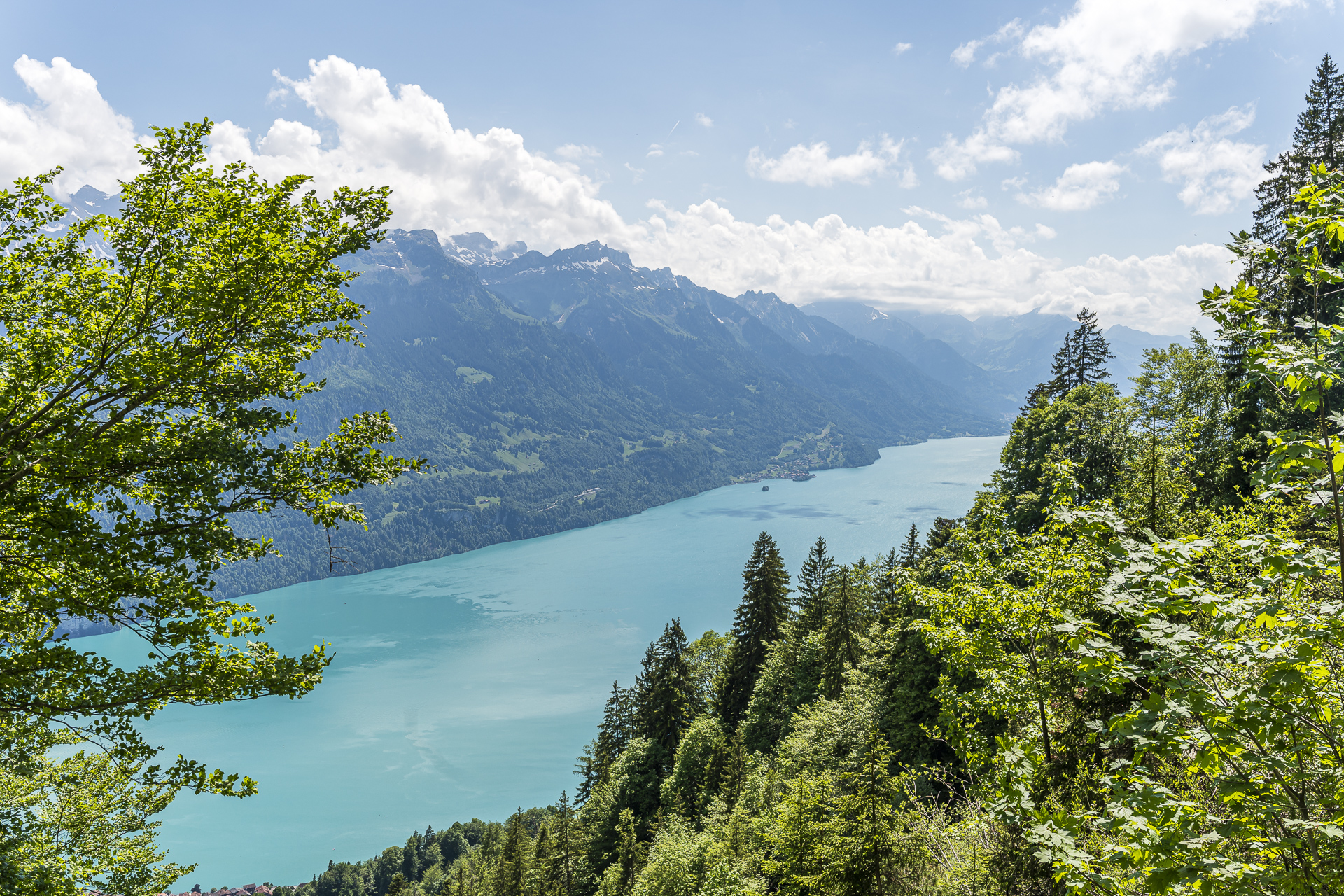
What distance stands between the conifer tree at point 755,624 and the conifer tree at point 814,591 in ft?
4.67

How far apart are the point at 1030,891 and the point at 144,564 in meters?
14.7

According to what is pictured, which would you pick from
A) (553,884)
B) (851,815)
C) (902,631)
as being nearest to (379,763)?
(553,884)

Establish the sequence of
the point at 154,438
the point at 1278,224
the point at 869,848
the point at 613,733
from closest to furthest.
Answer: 1. the point at 154,438
2. the point at 869,848
3. the point at 1278,224
4. the point at 613,733

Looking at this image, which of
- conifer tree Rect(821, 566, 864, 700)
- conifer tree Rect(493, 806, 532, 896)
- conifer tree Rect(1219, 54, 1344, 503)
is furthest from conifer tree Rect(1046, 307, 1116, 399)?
conifer tree Rect(493, 806, 532, 896)

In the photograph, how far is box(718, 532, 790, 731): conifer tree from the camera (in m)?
41.8

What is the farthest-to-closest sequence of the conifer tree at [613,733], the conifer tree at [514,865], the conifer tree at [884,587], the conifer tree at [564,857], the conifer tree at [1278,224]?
the conifer tree at [613,733]
the conifer tree at [514,865]
the conifer tree at [564,857]
the conifer tree at [884,587]
the conifer tree at [1278,224]

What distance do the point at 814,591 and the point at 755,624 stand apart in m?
4.59

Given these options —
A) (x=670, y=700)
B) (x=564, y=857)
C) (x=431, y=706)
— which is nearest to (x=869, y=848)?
(x=670, y=700)

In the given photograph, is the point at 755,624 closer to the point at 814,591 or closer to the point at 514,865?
the point at 814,591

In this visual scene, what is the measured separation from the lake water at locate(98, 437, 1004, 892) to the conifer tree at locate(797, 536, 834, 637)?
36.5m

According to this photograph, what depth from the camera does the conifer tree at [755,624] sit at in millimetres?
41781

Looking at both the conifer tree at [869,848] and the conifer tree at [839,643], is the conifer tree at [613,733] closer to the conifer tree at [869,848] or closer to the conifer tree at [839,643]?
the conifer tree at [839,643]

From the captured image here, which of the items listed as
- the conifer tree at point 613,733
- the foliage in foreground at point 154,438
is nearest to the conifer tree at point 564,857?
the conifer tree at point 613,733

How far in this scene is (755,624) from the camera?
42281 mm
